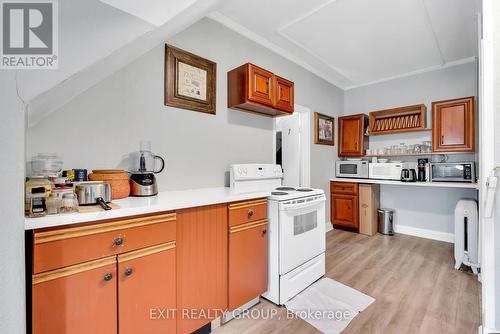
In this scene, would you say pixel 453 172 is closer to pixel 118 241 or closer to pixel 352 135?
pixel 352 135

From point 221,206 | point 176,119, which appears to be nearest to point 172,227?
point 221,206

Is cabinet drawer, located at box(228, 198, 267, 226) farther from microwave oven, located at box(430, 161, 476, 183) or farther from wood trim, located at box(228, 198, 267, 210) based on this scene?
microwave oven, located at box(430, 161, 476, 183)

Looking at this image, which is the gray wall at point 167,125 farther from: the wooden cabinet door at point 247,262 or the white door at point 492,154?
the white door at point 492,154

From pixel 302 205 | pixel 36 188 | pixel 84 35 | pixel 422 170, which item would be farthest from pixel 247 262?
pixel 422 170

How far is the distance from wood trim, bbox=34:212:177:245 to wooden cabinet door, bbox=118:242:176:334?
0.15 meters

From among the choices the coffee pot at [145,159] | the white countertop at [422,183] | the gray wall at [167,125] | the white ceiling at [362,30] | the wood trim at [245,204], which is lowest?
the wood trim at [245,204]

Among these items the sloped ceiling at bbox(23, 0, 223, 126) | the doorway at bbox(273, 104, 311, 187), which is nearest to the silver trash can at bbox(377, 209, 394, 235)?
the doorway at bbox(273, 104, 311, 187)

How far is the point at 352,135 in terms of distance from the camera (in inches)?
160

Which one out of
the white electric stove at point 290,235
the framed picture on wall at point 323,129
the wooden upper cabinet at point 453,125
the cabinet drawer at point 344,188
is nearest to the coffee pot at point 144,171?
the white electric stove at point 290,235

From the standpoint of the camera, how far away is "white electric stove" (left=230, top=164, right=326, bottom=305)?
6.23 feet

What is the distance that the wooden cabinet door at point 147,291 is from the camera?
1.15m

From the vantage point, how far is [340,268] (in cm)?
257

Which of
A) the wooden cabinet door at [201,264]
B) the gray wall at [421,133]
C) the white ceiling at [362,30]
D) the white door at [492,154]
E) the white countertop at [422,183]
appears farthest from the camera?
the gray wall at [421,133]

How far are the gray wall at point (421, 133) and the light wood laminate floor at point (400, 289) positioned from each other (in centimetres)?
45
